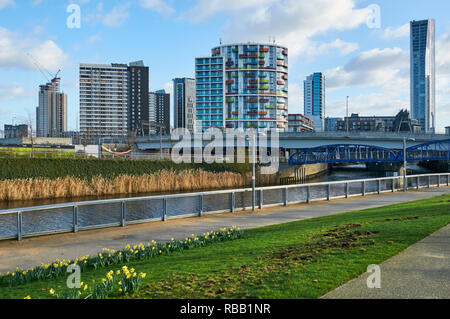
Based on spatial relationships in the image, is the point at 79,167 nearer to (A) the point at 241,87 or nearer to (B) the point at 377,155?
(B) the point at 377,155

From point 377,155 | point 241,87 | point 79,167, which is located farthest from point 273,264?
point 241,87

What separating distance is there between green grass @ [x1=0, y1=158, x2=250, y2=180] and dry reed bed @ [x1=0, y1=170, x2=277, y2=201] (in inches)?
46.8

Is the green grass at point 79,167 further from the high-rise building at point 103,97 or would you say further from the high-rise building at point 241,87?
the high-rise building at point 103,97

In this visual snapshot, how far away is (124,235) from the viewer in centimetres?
1213

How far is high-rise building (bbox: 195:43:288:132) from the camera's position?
483 feet

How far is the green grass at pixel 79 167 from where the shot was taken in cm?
3311

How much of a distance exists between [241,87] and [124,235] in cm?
14009

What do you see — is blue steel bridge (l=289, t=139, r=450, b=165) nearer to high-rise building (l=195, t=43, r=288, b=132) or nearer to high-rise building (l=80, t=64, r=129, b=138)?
high-rise building (l=195, t=43, r=288, b=132)

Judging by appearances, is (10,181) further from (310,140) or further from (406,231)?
(310,140)

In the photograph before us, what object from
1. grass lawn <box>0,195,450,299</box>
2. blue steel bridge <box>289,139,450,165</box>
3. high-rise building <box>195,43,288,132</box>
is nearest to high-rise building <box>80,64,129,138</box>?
high-rise building <box>195,43,288,132</box>

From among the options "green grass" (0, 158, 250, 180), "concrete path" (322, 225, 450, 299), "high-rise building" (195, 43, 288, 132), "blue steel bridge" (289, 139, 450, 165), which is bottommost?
"concrete path" (322, 225, 450, 299)

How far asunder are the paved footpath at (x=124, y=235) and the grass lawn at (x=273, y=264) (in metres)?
2.47

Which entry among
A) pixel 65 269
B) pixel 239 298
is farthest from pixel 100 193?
pixel 239 298

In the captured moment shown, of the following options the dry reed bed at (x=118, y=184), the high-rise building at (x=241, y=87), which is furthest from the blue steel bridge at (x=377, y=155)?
the high-rise building at (x=241, y=87)
